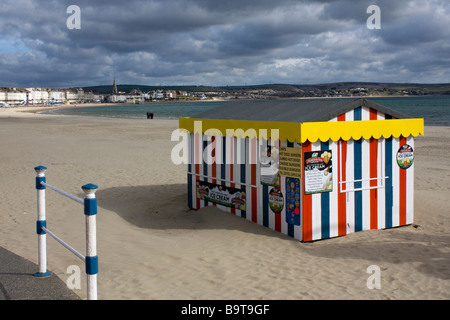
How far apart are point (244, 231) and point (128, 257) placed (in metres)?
1.98

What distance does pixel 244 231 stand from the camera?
7348 mm

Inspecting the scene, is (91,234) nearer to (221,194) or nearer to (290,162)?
(290,162)

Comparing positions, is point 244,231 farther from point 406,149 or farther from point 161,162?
point 161,162

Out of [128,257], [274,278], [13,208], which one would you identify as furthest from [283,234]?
[13,208]

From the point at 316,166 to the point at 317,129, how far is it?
0.53m

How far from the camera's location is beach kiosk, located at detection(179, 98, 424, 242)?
268 inches

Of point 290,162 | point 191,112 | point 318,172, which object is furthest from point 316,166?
point 191,112

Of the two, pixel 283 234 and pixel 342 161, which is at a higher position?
pixel 342 161

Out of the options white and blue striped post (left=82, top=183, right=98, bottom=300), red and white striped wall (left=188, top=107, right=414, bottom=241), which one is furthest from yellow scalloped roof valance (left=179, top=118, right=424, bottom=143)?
white and blue striped post (left=82, top=183, right=98, bottom=300)

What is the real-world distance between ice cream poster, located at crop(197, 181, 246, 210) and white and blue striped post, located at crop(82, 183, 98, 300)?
4118 mm

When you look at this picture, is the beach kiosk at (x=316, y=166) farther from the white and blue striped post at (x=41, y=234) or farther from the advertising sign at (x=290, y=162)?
the white and blue striped post at (x=41, y=234)

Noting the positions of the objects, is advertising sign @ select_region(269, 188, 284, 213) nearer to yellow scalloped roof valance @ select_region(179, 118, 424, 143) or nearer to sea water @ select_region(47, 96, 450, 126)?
yellow scalloped roof valance @ select_region(179, 118, 424, 143)

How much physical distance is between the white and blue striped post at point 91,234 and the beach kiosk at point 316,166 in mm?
3436

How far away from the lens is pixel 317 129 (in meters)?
6.66
